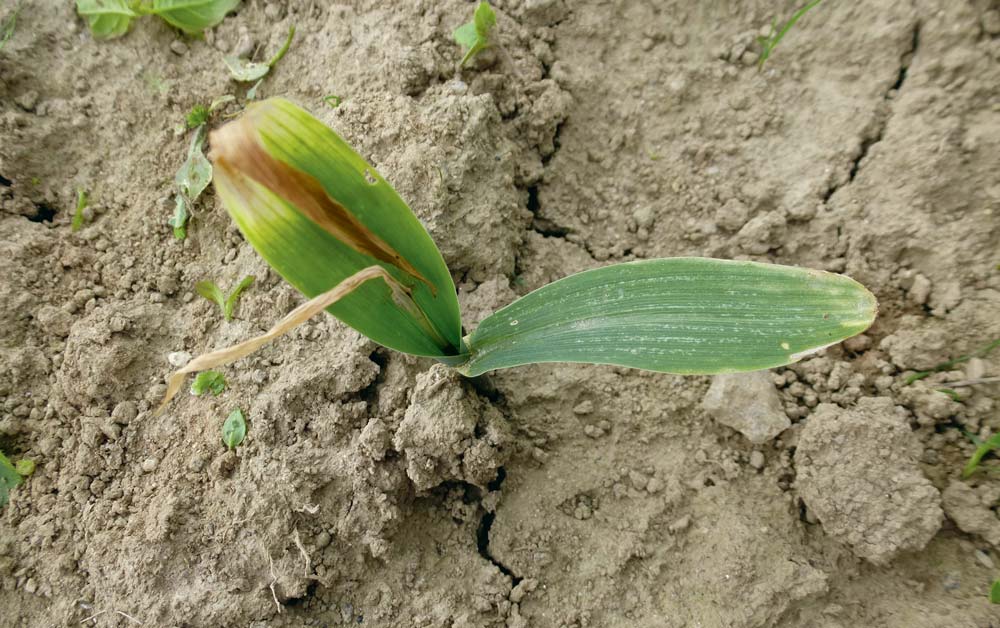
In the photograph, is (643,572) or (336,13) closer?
(643,572)

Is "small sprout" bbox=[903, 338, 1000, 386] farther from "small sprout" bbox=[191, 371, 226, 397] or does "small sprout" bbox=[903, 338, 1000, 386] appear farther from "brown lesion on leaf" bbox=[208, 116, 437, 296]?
"small sprout" bbox=[191, 371, 226, 397]

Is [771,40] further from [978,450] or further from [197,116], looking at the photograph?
[197,116]

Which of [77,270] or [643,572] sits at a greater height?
[77,270]

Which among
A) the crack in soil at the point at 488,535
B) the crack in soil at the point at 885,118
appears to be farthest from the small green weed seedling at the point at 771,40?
the crack in soil at the point at 488,535

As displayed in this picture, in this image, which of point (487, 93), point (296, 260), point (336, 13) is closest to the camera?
point (296, 260)

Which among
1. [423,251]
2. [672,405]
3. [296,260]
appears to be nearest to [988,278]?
[672,405]

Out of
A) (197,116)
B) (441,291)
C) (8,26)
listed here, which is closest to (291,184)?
(441,291)

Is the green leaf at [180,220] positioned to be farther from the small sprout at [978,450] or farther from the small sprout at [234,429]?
the small sprout at [978,450]

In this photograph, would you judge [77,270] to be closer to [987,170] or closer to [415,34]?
[415,34]
